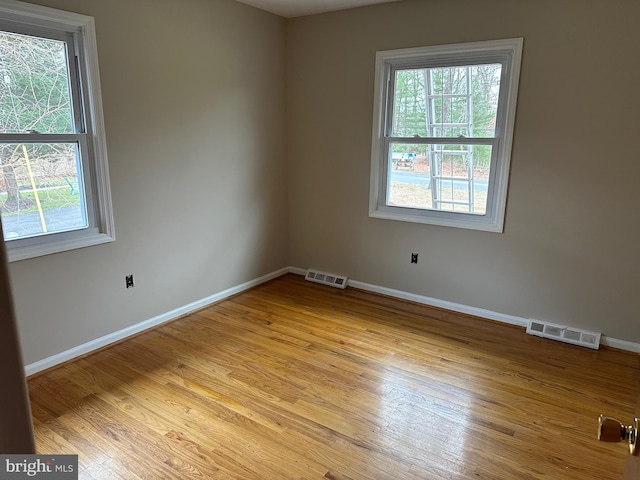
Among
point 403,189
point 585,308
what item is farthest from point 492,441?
point 403,189

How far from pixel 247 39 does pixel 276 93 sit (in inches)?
22.8

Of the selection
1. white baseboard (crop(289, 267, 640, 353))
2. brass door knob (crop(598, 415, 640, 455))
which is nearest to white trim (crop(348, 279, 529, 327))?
white baseboard (crop(289, 267, 640, 353))

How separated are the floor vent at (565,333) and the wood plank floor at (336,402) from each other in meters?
0.08

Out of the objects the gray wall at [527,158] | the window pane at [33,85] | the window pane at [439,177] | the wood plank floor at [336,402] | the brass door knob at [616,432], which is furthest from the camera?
the window pane at [439,177]

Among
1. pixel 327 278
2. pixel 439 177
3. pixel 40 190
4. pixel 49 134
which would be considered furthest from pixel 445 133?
pixel 40 190

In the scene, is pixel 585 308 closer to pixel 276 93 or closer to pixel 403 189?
pixel 403 189

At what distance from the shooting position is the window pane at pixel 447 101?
3.35m

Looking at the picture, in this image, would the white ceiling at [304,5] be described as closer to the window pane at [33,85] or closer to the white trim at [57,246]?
the window pane at [33,85]

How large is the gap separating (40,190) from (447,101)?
9.89 feet

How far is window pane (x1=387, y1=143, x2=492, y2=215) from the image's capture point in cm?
350

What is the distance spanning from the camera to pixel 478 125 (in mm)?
3408

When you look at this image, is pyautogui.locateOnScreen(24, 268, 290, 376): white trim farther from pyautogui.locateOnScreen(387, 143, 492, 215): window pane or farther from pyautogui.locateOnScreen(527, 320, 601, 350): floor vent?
pyautogui.locateOnScreen(527, 320, 601, 350): floor vent

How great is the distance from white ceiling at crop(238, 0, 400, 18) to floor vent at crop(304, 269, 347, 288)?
8.10ft

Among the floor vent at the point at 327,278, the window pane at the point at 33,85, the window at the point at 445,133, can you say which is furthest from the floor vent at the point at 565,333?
the window pane at the point at 33,85
